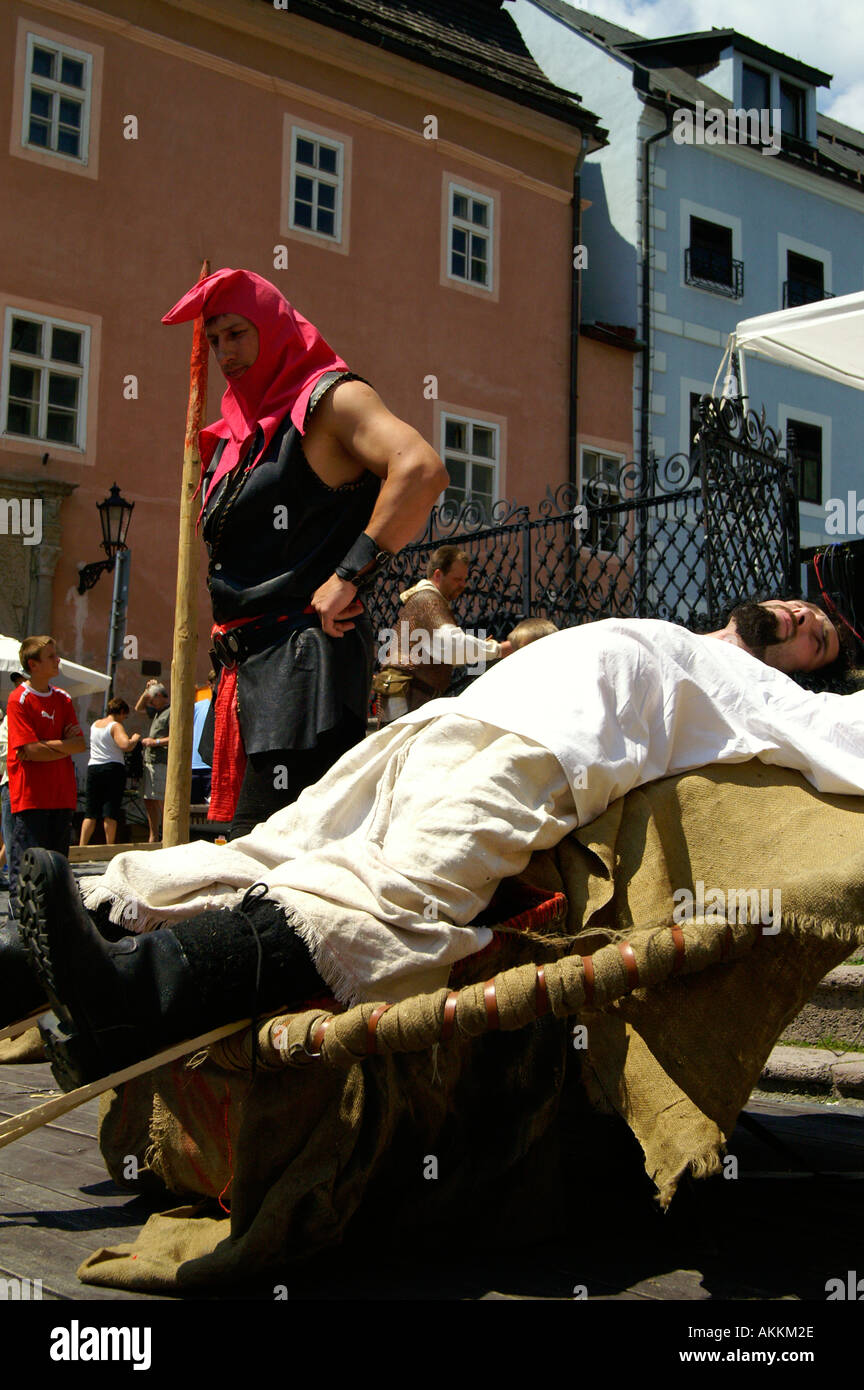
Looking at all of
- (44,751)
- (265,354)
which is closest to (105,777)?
(44,751)

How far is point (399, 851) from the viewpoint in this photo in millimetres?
2189

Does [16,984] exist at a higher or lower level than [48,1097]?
higher

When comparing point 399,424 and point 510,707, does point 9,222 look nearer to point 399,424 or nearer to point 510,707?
point 399,424

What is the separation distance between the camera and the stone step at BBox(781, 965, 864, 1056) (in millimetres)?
3984

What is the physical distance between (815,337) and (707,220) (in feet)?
48.3

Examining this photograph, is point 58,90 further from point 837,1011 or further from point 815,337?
point 837,1011

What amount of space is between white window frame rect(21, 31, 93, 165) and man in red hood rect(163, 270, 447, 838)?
1365 cm

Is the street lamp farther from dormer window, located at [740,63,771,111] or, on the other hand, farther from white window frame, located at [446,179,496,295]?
dormer window, located at [740,63,771,111]

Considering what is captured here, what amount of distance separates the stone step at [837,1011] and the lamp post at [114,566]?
9524 mm

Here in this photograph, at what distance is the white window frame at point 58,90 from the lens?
15.4m

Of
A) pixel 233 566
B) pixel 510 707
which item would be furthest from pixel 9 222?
pixel 510 707

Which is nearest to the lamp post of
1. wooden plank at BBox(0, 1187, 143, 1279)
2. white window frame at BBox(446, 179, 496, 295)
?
white window frame at BBox(446, 179, 496, 295)

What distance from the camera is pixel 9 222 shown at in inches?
598

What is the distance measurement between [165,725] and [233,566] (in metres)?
8.74
